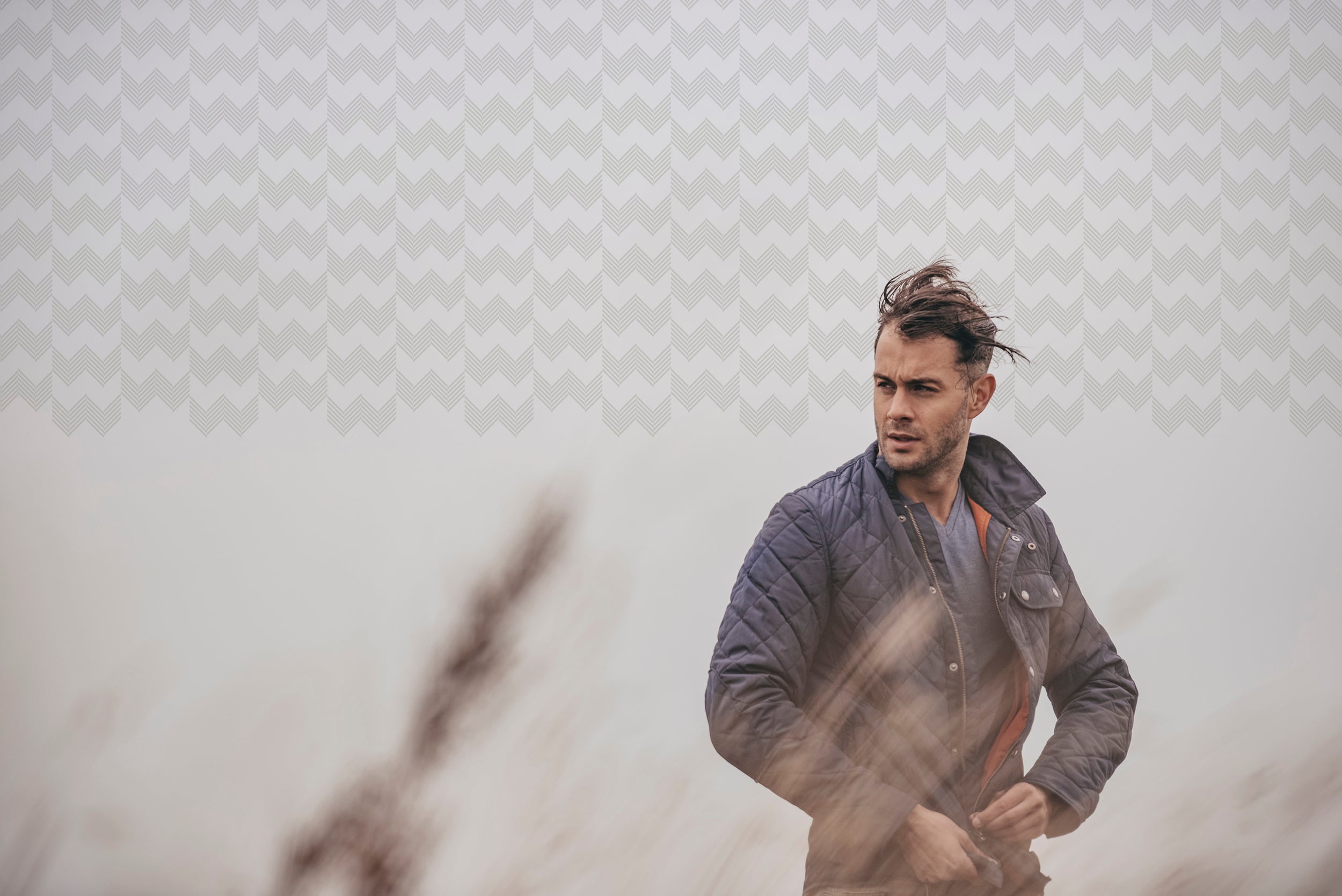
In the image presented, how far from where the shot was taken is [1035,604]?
1.36 m

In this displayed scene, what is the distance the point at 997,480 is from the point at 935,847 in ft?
1.96

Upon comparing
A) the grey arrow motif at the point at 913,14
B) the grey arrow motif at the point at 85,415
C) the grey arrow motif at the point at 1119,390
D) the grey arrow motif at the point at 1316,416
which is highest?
the grey arrow motif at the point at 913,14

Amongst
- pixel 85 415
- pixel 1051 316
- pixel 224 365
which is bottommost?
pixel 85 415

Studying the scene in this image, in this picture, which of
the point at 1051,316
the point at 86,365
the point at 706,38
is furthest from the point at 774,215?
the point at 86,365

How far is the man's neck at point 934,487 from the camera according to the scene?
1.39 m

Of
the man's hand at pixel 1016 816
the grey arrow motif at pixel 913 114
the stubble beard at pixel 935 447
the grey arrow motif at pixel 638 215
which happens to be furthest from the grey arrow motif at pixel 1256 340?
the grey arrow motif at pixel 638 215

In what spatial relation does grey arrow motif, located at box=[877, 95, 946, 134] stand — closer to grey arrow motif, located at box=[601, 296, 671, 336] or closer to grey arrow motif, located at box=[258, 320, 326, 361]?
grey arrow motif, located at box=[601, 296, 671, 336]

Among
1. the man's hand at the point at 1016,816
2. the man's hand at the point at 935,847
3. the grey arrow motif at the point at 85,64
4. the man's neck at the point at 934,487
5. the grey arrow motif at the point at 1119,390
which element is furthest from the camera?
the grey arrow motif at the point at 85,64

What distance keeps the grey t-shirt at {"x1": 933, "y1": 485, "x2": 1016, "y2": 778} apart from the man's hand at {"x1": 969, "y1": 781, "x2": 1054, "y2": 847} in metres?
0.07

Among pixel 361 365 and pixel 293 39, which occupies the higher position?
pixel 293 39

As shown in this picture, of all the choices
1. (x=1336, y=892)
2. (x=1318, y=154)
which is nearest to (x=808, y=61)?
(x=1318, y=154)

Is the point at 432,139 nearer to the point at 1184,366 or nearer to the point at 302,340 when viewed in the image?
the point at 302,340

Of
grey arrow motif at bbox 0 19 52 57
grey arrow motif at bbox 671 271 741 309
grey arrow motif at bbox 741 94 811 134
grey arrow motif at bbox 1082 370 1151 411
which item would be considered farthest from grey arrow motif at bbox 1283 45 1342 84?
grey arrow motif at bbox 0 19 52 57

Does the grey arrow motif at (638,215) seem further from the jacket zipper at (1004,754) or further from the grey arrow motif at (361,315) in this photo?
the jacket zipper at (1004,754)
